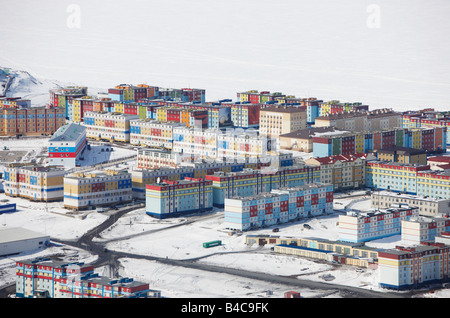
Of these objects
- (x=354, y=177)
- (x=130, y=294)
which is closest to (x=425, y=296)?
(x=130, y=294)

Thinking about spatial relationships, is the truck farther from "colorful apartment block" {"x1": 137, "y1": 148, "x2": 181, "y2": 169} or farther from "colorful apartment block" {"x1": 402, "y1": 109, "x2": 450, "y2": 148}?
"colorful apartment block" {"x1": 402, "y1": 109, "x2": 450, "y2": 148}

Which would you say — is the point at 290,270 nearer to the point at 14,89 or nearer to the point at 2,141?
the point at 2,141

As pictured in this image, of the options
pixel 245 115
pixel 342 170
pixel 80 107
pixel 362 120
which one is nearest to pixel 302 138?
pixel 362 120

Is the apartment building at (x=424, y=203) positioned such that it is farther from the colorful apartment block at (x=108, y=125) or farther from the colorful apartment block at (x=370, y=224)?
the colorful apartment block at (x=108, y=125)

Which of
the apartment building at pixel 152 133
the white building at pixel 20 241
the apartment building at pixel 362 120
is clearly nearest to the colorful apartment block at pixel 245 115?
the apartment building at pixel 362 120

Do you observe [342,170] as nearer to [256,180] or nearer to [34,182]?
[256,180]

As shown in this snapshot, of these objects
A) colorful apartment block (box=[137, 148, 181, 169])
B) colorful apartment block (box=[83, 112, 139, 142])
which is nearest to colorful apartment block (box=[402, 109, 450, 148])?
colorful apartment block (box=[83, 112, 139, 142])
